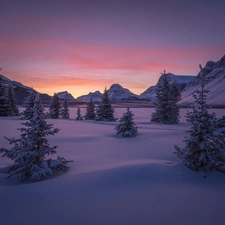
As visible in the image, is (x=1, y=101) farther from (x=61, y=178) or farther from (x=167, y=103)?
(x=61, y=178)

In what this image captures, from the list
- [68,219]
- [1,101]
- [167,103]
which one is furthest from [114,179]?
[1,101]

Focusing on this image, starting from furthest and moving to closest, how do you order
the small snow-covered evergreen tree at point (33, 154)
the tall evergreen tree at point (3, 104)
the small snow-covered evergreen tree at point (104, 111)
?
1. the tall evergreen tree at point (3, 104)
2. the small snow-covered evergreen tree at point (104, 111)
3. the small snow-covered evergreen tree at point (33, 154)

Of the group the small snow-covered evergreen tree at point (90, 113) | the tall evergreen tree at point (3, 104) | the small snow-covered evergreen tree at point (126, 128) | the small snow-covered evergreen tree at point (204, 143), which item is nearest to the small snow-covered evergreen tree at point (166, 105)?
the small snow-covered evergreen tree at point (126, 128)

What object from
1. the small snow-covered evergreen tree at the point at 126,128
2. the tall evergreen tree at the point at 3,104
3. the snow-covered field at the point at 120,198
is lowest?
the snow-covered field at the point at 120,198

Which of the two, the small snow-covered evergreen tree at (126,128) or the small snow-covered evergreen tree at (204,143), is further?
the small snow-covered evergreen tree at (126,128)

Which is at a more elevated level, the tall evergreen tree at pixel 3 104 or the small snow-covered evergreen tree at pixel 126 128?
the tall evergreen tree at pixel 3 104

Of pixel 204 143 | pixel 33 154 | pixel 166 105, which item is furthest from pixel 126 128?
pixel 166 105

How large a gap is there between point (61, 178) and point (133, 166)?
92.9 inches

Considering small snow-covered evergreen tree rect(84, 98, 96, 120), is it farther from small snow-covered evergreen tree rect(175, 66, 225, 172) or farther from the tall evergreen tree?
small snow-covered evergreen tree rect(175, 66, 225, 172)

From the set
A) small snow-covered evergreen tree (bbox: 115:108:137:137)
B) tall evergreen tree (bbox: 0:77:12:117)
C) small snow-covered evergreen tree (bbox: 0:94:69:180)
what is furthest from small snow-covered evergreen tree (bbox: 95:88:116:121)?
small snow-covered evergreen tree (bbox: 0:94:69:180)

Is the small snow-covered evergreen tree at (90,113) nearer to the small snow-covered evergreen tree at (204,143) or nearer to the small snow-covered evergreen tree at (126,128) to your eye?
the small snow-covered evergreen tree at (126,128)

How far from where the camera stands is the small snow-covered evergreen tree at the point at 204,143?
5.79m

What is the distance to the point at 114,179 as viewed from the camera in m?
5.39

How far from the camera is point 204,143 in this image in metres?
5.78
